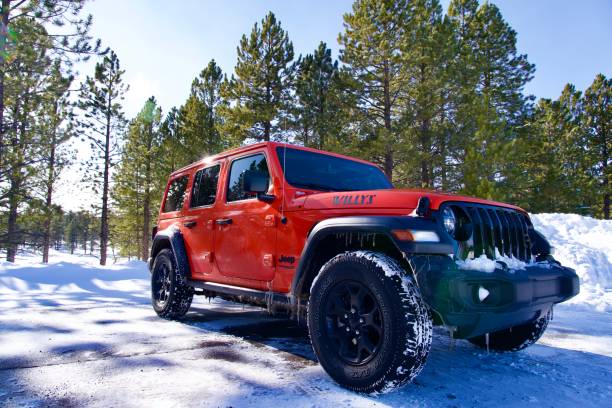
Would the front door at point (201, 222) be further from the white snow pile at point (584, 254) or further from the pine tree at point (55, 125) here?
the pine tree at point (55, 125)

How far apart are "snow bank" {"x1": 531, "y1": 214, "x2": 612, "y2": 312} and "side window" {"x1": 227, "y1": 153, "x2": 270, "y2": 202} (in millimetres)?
6018

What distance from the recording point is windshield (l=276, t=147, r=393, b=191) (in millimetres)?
3564

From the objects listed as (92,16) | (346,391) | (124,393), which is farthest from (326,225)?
(92,16)

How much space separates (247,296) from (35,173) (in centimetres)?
1601

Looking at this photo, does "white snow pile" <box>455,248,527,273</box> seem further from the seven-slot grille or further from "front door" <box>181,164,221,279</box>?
"front door" <box>181,164,221,279</box>

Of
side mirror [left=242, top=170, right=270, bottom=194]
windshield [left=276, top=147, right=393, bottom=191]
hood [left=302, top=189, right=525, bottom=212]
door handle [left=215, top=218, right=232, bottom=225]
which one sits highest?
windshield [left=276, top=147, right=393, bottom=191]

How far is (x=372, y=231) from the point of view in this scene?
97.0 inches

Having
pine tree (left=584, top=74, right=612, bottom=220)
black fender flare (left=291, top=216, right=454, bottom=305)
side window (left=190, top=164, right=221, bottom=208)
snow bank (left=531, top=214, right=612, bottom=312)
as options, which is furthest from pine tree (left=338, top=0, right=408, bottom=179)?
pine tree (left=584, top=74, right=612, bottom=220)

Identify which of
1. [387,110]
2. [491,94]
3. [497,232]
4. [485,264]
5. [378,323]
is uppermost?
[491,94]

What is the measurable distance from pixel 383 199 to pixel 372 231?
0.27 metres

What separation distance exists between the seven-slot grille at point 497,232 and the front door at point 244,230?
63.7 inches

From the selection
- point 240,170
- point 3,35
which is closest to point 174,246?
point 240,170

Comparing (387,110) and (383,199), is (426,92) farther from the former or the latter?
(383,199)

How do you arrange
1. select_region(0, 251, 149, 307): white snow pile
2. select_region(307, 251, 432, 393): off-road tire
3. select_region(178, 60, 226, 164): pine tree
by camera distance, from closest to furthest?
1. select_region(307, 251, 432, 393): off-road tire
2. select_region(0, 251, 149, 307): white snow pile
3. select_region(178, 60, 226, 164): pine tree
